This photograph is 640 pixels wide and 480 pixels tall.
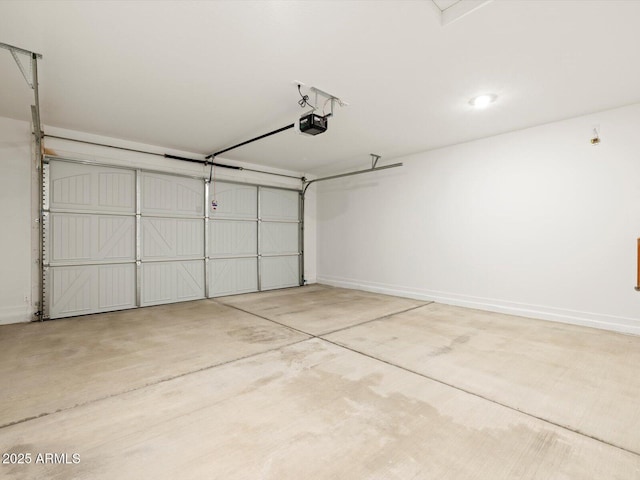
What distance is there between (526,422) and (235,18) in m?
3.39

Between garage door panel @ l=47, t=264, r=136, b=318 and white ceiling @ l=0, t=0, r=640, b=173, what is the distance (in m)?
2.17

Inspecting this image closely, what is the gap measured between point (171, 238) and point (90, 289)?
143 cm

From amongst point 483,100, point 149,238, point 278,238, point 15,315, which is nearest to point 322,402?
point 483,100

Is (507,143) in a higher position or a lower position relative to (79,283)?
higher

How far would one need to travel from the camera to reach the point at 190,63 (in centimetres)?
272

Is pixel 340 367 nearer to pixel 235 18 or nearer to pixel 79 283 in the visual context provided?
pixel 235 18

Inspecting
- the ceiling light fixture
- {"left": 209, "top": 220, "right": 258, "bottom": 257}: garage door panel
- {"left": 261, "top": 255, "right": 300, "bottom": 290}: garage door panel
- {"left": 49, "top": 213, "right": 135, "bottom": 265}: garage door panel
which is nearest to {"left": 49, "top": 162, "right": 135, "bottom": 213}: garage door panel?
{"left": 49, "top": 213, "right": 135, "bottom": 265}: garage door panel

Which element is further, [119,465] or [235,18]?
[235,18]

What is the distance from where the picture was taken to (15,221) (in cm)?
405

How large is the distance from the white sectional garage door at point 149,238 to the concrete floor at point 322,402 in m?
1.00

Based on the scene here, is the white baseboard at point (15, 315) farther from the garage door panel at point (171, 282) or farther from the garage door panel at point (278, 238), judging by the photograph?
the garage door panel at point (278, 238)

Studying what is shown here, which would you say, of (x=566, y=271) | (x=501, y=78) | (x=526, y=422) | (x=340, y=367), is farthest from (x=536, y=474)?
(x=566, y=271)

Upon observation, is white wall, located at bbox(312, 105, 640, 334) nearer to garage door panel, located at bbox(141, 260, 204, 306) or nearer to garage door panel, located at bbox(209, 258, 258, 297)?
garage door panel, located at bbox(209, 258, 258, 297)

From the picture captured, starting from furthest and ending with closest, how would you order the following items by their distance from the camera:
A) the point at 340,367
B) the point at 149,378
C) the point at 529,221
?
the point at 529,221
the point at 340,367
the point at 149,378
